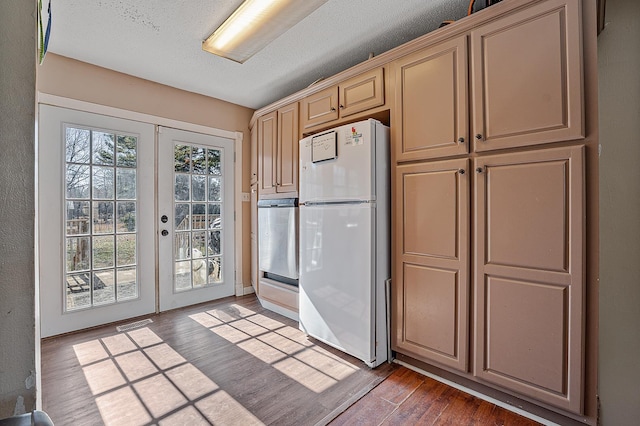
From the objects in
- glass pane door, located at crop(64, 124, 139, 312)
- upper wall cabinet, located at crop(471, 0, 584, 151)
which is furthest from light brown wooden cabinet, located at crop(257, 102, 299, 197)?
upper wall cabinet, located at crop(471, 0, 584, 151)

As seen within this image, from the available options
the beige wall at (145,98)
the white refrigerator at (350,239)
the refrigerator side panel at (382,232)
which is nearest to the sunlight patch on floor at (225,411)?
the white refrigerator at (350,239)

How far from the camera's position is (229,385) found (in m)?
1.74

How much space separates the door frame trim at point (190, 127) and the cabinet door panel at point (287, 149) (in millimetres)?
794

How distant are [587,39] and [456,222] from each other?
1.00m

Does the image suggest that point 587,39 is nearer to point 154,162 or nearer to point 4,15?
point 4,15

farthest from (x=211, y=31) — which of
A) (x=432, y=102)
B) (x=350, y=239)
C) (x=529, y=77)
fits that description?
(x=529, y=77)

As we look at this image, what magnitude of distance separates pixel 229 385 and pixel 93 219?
194 cm

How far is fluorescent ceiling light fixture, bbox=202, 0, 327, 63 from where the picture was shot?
1.70 m

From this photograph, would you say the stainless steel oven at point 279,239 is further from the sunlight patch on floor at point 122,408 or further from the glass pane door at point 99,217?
the sunlight patch on floor at point 122,408

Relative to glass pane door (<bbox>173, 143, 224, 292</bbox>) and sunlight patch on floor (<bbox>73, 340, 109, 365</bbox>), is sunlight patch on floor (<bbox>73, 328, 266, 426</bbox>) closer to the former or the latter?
sunlight patch on floor (<bbox>73, 340, 109, 365</bbox>)

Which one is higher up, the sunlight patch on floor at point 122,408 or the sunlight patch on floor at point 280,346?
the sunlight patch on floor at point 280,346

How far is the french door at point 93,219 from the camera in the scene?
2354 mm

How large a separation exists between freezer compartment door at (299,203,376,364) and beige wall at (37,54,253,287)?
1.55 m

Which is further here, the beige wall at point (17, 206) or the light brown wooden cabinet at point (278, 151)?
the light brown wooden cabinet at point (278, 151)
